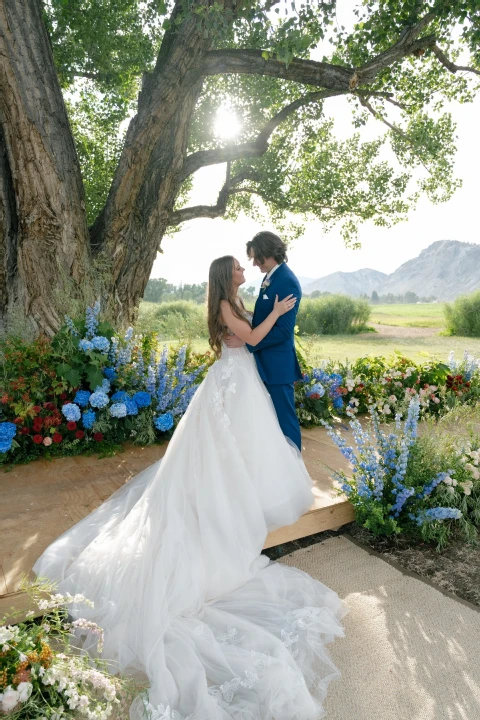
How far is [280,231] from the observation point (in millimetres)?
12797

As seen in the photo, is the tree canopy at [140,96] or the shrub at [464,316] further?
the shrub at [464,316]

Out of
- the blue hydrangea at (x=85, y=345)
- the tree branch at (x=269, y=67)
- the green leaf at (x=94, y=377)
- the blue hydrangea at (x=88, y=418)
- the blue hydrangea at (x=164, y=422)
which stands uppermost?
the tree branch at (x=269, y=67)

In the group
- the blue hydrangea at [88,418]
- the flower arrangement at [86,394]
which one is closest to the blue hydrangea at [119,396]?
the flower arrangement at [86,394]

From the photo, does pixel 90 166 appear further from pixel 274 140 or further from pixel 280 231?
pixel 280 231

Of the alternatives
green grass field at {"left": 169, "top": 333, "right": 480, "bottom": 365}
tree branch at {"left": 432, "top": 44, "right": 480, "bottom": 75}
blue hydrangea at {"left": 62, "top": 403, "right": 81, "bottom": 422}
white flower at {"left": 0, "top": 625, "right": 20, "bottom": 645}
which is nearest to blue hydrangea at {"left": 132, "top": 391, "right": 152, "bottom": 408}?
blue hydrangea at {"left": 62, "top": 403, "right": 81, "bottom": 422}

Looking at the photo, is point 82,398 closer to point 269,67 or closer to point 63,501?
point 63,501

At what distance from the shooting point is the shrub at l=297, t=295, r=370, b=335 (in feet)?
61.2

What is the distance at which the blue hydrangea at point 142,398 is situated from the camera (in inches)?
195

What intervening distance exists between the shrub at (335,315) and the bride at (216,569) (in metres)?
15.0

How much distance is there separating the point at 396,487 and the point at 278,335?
1.40 meters

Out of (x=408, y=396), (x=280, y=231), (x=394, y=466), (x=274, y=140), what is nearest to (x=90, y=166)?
(x=274, y=140)

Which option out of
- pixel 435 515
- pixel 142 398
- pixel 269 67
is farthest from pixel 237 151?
pixel 435 515

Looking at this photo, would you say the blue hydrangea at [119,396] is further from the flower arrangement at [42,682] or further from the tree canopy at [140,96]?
the flower arrangement at [42,682]

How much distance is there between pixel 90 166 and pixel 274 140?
3.81 metres
